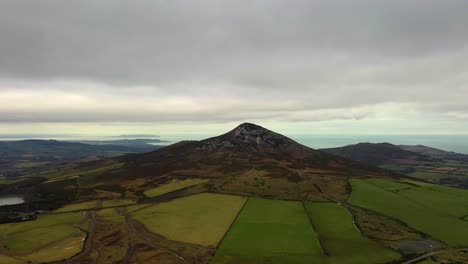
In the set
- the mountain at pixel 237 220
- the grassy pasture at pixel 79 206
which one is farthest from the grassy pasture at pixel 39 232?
the grassy pasture at pixel 79 206

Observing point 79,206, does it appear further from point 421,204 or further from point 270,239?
point 421,204

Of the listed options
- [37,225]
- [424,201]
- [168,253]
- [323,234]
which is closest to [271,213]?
[323,234]

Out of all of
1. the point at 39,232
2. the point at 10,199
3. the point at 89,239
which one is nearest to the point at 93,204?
the point at 39,232

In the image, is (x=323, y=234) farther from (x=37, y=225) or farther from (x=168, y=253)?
(x=37, y=225)

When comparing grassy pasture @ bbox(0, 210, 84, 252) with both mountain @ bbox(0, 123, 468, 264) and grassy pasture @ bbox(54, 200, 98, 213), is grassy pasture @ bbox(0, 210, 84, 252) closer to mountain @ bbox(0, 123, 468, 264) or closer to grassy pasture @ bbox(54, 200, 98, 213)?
mountain @ bbox(0, 123, 468, 264)

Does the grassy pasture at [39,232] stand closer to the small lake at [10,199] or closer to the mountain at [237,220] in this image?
the mountain at [237,220]

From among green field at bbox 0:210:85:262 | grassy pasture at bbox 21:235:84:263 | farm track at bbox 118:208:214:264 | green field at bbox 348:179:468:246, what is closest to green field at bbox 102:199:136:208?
green field at bbox 0:210:85:262
